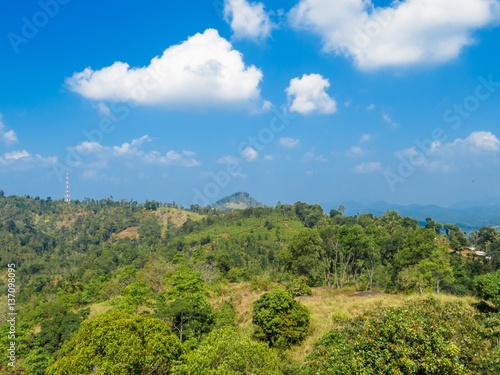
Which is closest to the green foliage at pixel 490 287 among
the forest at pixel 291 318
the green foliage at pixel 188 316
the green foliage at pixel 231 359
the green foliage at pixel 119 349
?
the forest at pixel 291 318

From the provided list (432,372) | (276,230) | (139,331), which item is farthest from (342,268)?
(276,230)

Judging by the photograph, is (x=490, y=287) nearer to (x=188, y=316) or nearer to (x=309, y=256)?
(x=188, y=316)

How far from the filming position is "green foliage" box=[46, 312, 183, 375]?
16.9 meters

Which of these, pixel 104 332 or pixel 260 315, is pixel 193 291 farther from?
pixel 104 332

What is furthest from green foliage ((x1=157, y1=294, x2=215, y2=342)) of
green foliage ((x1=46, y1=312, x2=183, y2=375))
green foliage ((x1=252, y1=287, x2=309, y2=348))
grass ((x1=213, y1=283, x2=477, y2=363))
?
green foliage ((x1=46, y1=312, x2=183, y2=375))

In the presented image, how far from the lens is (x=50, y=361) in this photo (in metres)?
25.1

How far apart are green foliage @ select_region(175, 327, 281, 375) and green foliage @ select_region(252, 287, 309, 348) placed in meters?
10.4

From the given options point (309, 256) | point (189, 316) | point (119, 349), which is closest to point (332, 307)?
point (189, 316)

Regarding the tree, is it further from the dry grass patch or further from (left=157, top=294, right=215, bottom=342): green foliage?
(left=157, top=294, right=215, bottom=342): green foliage

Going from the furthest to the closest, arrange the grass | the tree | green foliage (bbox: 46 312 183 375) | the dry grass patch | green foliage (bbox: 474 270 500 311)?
the tree
the grass
the dry grass patch
green foliage (bbox: 474 270 500 311)
green foliage (bbox: 46 312 183 375)

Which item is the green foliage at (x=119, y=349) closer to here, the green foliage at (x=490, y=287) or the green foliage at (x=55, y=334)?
the green foliage at (x=55, y=334)

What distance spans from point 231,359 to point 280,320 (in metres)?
12.1

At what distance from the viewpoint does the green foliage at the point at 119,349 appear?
55.3ft

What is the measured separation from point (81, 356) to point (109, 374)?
2179mm
